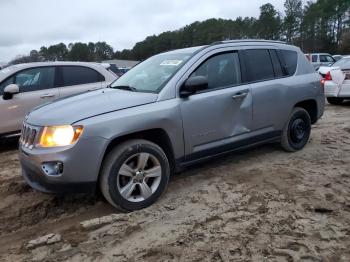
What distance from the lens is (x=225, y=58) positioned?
17.3 feet

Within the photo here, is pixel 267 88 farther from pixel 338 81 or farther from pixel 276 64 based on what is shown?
pixel 338 81

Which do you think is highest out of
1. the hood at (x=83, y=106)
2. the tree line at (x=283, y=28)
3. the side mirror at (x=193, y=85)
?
the tree line at (x=283, y=28)

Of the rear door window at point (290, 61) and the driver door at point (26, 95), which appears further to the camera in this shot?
the driver door at point (26, 95)

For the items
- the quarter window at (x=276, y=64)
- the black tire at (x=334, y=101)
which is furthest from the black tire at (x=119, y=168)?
the black tire at (x=334, y=101)

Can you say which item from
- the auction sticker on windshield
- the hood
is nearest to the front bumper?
the hood

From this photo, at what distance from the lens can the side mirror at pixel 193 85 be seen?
457cm

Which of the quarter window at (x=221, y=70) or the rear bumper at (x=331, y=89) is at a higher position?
the quarter window at (x=221, y=70)

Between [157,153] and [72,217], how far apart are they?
3.63 ft

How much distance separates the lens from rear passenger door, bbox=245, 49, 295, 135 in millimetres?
5473

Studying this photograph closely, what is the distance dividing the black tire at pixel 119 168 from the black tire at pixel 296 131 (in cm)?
250

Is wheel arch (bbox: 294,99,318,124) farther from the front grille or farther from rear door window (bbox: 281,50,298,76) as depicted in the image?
the front grille

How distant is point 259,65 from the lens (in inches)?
224

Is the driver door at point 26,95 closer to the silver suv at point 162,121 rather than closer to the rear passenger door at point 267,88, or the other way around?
the silver suv at point 162,121

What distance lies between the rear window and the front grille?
371 centimetres
